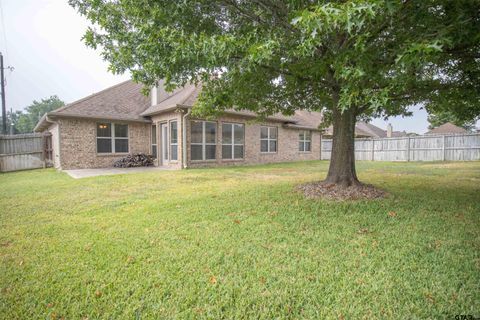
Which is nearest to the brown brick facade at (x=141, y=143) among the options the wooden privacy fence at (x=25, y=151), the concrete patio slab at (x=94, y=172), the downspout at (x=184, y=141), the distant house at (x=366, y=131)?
the downspout at (x=184, y=141)

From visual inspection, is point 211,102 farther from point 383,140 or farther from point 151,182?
point 383,140

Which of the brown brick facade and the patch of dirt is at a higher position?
the brown brick facade

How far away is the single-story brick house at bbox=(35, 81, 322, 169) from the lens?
11969 millimetres

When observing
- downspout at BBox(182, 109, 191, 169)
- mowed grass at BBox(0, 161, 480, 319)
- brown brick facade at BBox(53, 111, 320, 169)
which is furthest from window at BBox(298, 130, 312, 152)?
mowed grass at BBox(0, 161, 480, 319)

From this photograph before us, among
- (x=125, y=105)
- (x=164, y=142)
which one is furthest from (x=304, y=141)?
(x=125, y=105)

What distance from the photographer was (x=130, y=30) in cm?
485

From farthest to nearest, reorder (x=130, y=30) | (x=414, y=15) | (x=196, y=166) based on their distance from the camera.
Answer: (x=196, y=166), (x=130, y=30), (x=414, y=15)

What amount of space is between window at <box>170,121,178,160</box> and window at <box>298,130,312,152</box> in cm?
1010

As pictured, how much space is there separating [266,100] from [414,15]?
415cm

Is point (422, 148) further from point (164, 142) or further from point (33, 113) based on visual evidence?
point (33, 113)

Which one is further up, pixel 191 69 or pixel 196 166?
pixel 191 69

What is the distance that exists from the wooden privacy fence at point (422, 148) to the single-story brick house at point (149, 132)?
9.07 metres

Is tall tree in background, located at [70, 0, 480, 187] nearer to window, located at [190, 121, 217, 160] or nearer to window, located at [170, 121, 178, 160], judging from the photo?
window, located at [190, 121, 217, 160]

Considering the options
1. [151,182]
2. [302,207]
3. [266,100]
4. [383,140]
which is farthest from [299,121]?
[302,207]
